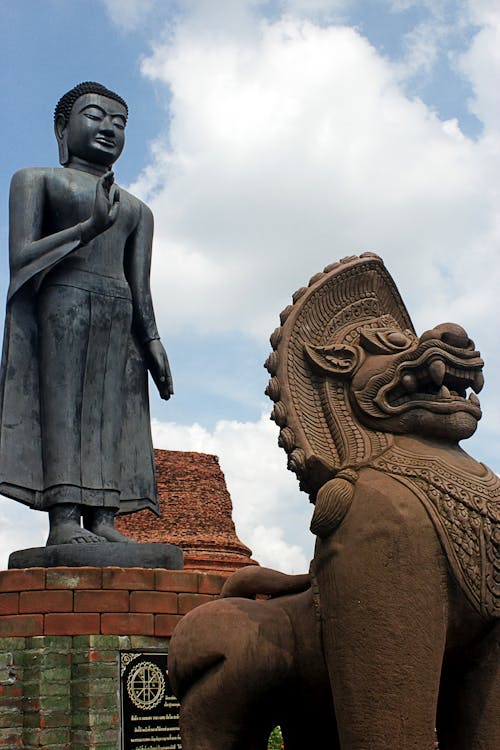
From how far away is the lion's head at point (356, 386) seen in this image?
3.09 meters

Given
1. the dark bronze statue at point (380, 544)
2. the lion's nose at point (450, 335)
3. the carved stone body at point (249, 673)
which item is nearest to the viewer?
the dark bronze statue at point (380, 544)

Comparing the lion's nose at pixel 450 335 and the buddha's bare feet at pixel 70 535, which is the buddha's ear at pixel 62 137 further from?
the lion's nose at pixel 450 335

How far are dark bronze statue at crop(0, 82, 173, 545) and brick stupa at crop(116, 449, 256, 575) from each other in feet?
41.0

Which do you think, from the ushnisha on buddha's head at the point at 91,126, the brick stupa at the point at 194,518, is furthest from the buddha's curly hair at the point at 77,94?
the brick stupa at the point at 194,518

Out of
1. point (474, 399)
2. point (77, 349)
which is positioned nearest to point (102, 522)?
point (77, 349)

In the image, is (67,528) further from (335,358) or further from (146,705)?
(335,358)

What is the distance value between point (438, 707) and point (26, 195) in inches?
161

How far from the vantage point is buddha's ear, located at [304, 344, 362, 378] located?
3.22m

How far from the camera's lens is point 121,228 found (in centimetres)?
621

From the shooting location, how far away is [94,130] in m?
6.22

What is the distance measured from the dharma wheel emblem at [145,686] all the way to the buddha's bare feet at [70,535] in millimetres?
784

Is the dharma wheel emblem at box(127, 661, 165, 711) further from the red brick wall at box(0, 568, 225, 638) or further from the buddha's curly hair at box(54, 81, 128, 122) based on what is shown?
the buddha's curly hair at box(54, 81, 128, 122)

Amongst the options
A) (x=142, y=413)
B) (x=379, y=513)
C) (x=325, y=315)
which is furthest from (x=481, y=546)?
(x=142, y=413)

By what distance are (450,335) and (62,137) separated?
404 cm
